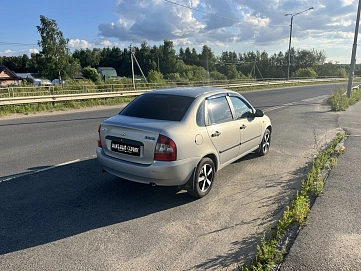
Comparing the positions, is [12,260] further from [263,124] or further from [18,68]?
[18,68]

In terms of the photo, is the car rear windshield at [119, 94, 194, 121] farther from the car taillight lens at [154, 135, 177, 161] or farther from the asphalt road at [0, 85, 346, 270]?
the asphalt road at [0, 85, 346, 270]

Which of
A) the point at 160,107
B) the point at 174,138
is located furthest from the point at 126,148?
the point at 160,107

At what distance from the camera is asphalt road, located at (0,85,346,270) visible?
2814 millimetres

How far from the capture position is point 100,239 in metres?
3.13

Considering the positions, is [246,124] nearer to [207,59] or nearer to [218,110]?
[218,110]

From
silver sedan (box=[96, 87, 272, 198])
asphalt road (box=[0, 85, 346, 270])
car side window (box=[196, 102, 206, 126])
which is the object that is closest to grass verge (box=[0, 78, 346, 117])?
asphalt road (box=[0, 85, 346, 270])

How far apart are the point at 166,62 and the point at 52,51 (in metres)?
42.1

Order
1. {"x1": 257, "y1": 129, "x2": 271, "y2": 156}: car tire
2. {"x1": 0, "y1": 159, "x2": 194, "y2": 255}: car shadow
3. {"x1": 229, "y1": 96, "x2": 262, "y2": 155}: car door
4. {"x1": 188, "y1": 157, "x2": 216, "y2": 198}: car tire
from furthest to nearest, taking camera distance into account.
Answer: {"x1": 257, "y1": 129, "x2": 271, "y2": 156}: car tire < {"x1": 229, "y1": 96, "x2": 262, "y2": 155}: car door < {"x1": 188, "y1": 157, "x2": 216, "y2": 198}: car tire < {"x1": 0, "y1": 159, "x2": 194, "y2": 255}: car shadow

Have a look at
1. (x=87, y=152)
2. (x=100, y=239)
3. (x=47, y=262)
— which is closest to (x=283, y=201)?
(x=100, y=239)

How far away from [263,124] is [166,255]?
3.98 metres

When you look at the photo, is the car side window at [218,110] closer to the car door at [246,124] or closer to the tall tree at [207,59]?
the car door at [246,124]

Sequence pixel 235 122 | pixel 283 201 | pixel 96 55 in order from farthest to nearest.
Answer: pixel 96 55 < pixel 235 122 < pixel 283 201

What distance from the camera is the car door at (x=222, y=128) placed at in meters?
4.33

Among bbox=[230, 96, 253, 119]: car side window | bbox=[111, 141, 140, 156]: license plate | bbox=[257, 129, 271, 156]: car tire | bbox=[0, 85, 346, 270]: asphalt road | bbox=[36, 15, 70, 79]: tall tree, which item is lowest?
bbox=[0, 85, 346, 270]: asphalt road
